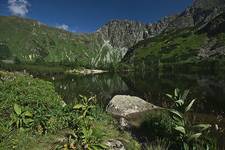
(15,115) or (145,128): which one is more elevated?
(15,115)

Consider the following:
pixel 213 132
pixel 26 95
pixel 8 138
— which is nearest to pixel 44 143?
pixel 8 138

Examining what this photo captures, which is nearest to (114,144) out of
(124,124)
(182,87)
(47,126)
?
(47,126)

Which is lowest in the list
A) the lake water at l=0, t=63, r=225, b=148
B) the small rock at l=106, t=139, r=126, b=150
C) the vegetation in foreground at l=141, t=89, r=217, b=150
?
the lake water at l=0, t=63, r=225, b=148

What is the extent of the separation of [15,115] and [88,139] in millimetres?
4760

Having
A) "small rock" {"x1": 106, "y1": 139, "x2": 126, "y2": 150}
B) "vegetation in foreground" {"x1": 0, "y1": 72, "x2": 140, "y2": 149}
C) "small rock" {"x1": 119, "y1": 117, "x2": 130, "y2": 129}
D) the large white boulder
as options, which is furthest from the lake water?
"vegetation in foreground" {"x1": 0, "y1": 72, "x2": 140, "y2": 149}

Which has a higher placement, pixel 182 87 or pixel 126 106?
pixel 126 106

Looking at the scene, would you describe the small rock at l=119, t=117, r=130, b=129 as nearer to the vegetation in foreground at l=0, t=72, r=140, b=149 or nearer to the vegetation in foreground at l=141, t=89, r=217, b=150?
the vegetation in foreground at l=0, t=72, r=140, b=149

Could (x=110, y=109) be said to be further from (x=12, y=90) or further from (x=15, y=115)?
(x=15, y=115)

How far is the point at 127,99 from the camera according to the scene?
3525 centimetres

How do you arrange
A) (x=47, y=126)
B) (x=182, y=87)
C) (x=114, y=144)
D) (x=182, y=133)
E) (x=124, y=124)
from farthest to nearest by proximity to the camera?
(x=182, y=87), (x=124, y=124), (x=47, y=126), (x=114, y=144), (x=182, y=133)

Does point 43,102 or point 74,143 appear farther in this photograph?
point 43,102

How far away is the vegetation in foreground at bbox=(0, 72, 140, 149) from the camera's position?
1374cm

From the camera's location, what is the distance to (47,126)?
1645 centimetres

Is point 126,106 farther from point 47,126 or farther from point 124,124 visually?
point 47,126
